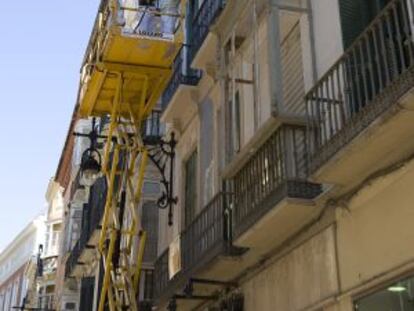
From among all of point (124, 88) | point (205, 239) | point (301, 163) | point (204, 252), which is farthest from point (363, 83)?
point (124, 88)

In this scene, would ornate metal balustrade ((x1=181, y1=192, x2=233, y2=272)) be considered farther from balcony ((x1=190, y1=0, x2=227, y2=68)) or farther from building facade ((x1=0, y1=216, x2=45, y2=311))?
building facade ((x1=0, y1=216, x2=45, y2=311))

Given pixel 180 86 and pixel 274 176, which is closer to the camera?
pixel 274 176

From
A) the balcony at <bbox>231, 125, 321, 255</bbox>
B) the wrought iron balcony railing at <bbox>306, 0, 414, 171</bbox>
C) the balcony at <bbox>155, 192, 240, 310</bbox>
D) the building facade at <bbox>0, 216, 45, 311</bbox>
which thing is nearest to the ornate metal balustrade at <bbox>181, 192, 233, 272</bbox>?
the balcony at <bbox>155, 192, 240, 310</bbox>

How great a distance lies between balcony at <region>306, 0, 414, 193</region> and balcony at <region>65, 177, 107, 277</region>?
1288cm

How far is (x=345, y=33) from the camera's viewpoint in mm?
8883

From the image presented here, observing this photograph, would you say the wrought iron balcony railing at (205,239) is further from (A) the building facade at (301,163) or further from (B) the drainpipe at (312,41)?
(B) the drainpipe at (312,41)

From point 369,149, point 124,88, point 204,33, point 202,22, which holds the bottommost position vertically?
point 369,149

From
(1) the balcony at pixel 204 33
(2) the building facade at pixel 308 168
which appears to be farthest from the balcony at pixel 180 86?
(2) the building facade at pixel 308 168

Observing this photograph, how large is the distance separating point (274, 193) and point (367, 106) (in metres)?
2.07

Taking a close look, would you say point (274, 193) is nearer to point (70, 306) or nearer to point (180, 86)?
point (180, 86)

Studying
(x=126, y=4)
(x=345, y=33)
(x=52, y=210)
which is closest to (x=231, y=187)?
(x=345, y=33)

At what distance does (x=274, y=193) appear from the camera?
341 inches

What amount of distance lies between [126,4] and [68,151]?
900 inches

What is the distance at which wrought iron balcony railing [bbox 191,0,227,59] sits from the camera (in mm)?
13581
